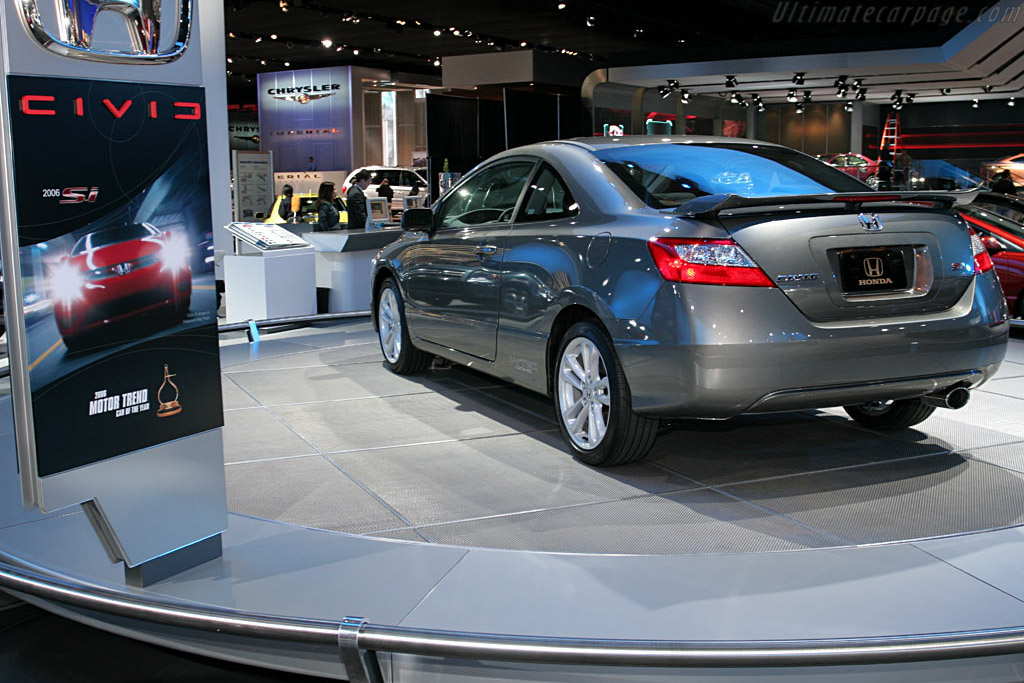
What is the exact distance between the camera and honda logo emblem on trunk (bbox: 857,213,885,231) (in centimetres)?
417

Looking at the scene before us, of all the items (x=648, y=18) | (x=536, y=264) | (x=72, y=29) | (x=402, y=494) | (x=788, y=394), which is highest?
(x=648, y=18)

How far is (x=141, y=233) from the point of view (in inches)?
116

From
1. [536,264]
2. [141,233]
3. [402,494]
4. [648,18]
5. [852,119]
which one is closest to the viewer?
[141,233]

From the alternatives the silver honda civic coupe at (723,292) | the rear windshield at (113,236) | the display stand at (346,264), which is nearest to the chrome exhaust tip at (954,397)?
the silver honda civic coupe at (723,292)

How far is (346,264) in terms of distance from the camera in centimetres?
1029

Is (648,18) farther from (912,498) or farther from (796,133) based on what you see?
(912,498)

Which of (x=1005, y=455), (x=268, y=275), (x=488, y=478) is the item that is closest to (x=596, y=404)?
→ (x=488, y=478)

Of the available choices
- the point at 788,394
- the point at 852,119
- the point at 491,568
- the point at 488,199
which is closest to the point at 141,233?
the point at 491,568

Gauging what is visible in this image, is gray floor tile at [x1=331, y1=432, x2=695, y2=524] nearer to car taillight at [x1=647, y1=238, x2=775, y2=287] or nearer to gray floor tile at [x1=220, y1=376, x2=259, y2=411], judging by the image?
car taillight at [x1=647, y1=238, x2=775, y2=287]

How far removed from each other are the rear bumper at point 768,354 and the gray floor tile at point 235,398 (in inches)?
111

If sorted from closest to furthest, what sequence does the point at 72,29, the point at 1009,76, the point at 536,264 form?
the point at 72,29
the point at 536,264
the point at 1009,76

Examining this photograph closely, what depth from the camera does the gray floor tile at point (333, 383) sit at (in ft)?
20.9

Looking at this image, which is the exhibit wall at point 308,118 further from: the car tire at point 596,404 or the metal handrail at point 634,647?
the metal handrail at point 634,647

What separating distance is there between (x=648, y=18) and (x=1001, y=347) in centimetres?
2671
